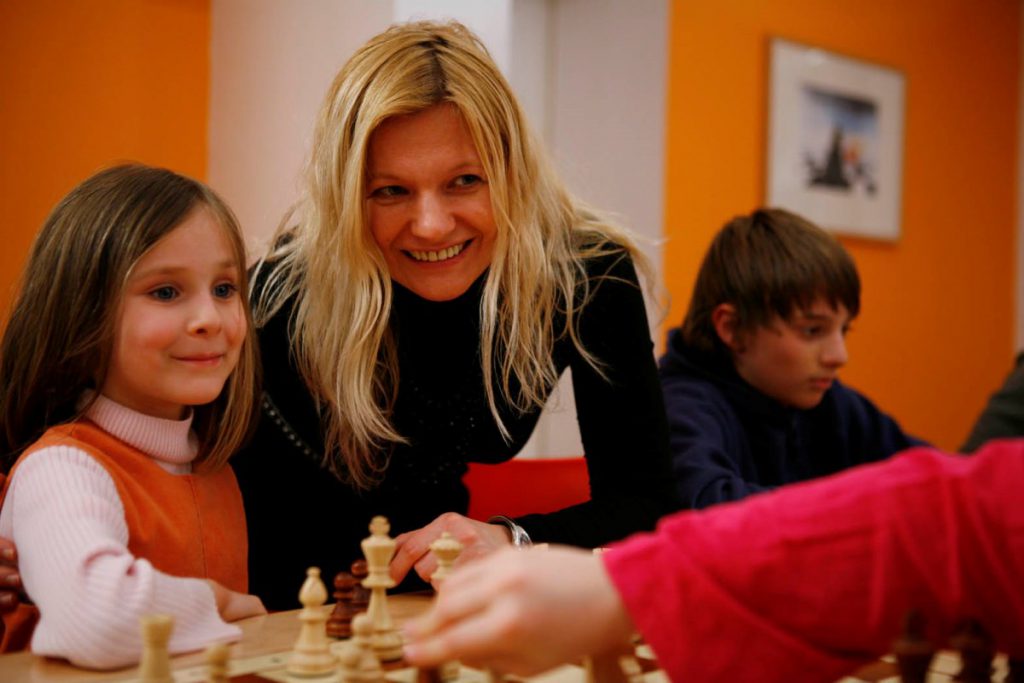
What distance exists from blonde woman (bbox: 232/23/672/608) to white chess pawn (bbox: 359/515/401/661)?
495 mm

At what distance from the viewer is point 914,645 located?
771mm

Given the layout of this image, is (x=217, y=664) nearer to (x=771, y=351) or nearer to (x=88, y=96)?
(x=771, y=351)

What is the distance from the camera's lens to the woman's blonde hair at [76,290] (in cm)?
152

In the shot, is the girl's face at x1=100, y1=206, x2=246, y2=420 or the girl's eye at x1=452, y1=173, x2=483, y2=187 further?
the girl's eye at x1=452, y1=173, x2=483, y2=187

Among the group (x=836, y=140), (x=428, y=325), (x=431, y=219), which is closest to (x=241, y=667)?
(x=431, y=219)

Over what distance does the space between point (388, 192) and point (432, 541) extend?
619mm

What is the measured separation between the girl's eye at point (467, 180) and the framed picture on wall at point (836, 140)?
290cm

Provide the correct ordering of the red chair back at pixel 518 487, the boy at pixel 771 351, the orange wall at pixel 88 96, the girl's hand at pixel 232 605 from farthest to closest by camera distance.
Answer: the orange wall at pixel 88 96, the boy at pixel 771 351, the red chair back at pixel 518 487, the girl's hand at pixel 232 605

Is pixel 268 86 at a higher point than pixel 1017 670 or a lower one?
higher

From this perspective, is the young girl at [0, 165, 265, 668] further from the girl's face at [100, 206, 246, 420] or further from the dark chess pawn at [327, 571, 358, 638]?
the dark chess pawn at [327, 571, 358, 638]

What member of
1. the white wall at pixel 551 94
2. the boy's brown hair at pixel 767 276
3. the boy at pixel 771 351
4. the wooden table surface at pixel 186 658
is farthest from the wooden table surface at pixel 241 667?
the white wall at pixel 551 94

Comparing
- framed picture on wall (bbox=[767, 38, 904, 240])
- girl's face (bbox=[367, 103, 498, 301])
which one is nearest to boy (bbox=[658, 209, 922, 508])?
girl's face (bbox=[367, 103, 498, 301])

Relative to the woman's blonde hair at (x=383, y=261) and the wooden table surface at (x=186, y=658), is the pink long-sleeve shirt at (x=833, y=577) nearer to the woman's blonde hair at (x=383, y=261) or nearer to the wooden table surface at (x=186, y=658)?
the wooden table surface at (x=186, y=658)

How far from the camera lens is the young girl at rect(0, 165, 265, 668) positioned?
1.47 m
